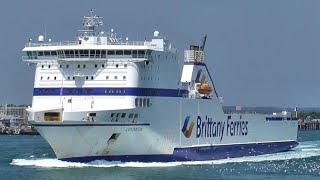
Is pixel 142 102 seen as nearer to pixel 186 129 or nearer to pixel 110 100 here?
pixel 110 100

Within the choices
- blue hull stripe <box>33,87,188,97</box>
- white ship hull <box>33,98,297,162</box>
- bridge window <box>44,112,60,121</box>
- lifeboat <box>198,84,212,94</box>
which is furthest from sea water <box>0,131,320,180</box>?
lifeboat <box>198,84,212,94</box>

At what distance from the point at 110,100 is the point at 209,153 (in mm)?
8199

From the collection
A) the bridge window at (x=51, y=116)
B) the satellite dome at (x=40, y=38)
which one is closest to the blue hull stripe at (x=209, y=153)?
the bridge window at (x=51, y=116)

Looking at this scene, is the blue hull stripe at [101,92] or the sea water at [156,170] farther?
the blue hull stripe at [101,92]

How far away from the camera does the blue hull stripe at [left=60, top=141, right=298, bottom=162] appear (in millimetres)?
34375

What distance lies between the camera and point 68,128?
108 feet

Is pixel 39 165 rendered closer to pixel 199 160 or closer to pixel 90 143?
pixel 90 143

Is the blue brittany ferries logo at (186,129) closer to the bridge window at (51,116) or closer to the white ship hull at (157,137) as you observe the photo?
the white ship hull at (157,137)

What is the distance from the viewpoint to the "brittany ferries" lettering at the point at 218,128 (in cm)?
3925

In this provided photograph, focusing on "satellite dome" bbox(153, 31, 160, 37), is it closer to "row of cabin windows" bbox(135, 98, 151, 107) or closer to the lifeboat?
"row of cabin windows" bbox(135, 98, 151, 107)

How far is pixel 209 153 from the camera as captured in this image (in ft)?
131

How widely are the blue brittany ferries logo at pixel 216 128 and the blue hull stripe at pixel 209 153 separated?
2.16 feet

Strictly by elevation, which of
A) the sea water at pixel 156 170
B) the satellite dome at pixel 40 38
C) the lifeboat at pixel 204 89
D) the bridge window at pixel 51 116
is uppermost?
the satellite dome at pixel 40 38

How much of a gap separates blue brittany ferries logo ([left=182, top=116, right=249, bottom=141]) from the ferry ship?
5.7 inches
